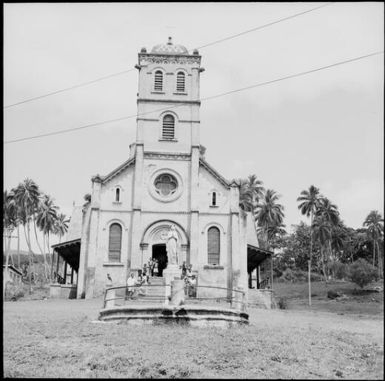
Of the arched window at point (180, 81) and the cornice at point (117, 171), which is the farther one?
the arched window at point (180, 81)

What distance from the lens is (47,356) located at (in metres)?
12.6

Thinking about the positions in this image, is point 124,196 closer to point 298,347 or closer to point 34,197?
point 298,347

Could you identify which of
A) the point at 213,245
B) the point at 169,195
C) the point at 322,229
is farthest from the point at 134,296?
the point at 322,229

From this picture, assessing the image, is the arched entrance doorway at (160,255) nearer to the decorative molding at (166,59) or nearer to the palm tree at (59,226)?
the decorative molding at (166,59)

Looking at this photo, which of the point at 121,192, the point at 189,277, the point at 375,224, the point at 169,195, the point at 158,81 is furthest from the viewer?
the point at 158,81

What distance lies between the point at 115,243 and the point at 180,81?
13.5 m

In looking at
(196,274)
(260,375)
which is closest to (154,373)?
(260,375)

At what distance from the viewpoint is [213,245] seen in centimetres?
3684

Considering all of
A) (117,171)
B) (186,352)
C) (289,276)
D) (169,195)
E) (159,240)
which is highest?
(117,171)

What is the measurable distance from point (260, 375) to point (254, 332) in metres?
4.85

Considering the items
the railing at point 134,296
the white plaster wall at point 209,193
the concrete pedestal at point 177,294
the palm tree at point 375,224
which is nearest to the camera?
the palm tree at point 375,224

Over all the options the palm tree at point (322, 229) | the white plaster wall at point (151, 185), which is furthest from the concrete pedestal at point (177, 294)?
the palm tree at point (322, 229)

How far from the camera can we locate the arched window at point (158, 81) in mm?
41062

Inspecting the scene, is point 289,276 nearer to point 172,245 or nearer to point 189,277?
point 189,277
